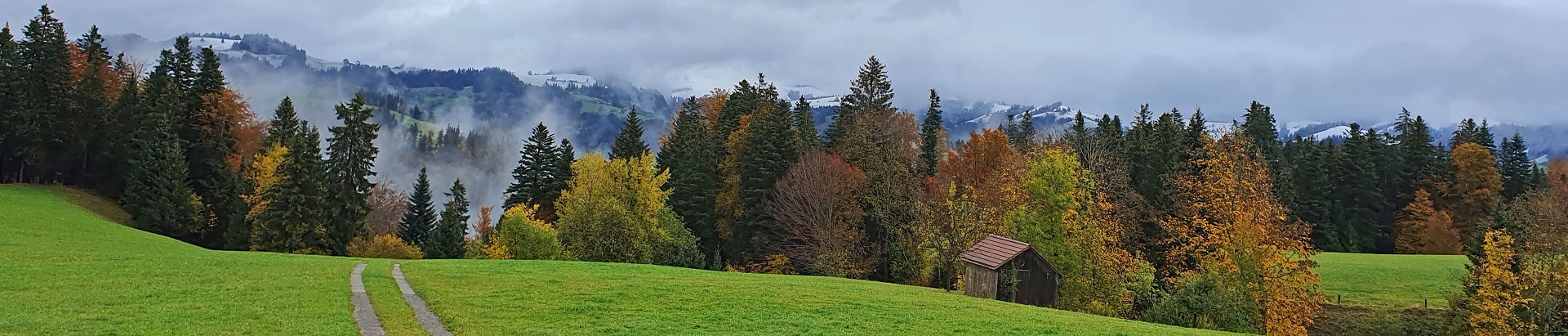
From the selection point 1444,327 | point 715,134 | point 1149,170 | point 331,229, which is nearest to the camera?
point 1444,327

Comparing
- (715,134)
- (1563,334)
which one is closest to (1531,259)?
(1563,334)

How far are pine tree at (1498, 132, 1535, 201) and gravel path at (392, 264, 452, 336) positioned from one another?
95.2m

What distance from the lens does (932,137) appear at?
7181cm

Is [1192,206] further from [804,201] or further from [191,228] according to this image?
[191,228]

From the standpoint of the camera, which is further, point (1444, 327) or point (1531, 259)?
point (1444, 327)

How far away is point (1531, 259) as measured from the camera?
131 ft

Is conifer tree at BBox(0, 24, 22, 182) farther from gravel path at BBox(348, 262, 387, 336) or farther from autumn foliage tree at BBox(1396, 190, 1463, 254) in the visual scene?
autumn foliage tree at BBox(1396, 190, 1463, 254)

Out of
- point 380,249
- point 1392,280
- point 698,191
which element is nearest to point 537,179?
point 698,191

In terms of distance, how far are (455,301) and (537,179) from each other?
50360mm

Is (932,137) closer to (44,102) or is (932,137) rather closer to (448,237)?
(448,237)

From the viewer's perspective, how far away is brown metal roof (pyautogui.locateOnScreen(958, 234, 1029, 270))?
1302 inches

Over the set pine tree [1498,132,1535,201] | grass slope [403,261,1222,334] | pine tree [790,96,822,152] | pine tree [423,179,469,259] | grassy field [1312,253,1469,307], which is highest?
pine tree [1498,132,1535,201]

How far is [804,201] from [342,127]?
35.0 meters

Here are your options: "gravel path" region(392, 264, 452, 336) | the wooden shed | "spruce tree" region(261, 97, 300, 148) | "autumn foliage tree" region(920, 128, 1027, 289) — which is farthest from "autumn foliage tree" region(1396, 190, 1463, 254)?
"spruce tree" region(261, 97, 300, 148)
